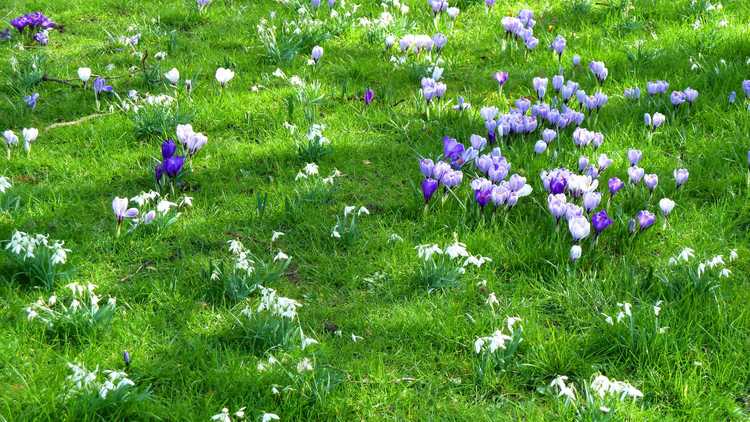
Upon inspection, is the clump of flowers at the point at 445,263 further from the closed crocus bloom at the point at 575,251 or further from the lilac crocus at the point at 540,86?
the lilac crocus at the point at 540,86

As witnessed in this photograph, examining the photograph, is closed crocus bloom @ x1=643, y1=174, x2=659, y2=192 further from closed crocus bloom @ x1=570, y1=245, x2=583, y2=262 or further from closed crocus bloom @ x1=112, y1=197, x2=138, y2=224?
closed crocus bloom @ x1=112, y1=197, x2=138, y2=224

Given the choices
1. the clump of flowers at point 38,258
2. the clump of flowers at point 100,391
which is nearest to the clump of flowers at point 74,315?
the clump of flowers at point 38,258

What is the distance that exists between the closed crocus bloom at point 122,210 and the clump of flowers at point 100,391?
1.29 metres

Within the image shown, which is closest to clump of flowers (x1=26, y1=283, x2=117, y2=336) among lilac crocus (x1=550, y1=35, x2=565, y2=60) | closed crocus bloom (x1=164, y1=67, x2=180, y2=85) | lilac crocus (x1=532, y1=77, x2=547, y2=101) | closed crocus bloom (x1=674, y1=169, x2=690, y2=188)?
closed crocus bloom (x1=164, y1=67, x2=180, y2=85)

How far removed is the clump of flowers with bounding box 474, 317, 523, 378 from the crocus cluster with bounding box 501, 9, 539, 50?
12.7ft

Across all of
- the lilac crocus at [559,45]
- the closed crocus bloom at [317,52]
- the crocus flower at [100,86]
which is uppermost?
the lilac crocus at [559,45]

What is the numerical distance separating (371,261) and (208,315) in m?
0.97

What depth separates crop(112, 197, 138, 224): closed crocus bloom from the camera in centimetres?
441

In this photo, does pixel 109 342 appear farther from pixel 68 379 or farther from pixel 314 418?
pixel 314 418

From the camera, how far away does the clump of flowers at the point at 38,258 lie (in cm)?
403

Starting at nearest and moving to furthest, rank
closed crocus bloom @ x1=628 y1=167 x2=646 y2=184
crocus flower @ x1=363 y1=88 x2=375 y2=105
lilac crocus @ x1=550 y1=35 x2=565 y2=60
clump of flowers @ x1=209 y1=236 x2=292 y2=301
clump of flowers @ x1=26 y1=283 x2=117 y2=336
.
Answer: clump of flowers @ x1=26 y1=283 x2=117 y2=336
clump of flowers @ x1=209 y1=236 x2=292 y2=301
closed crocus bloom @ x1=628 y1=167 x2=646 y2=184
crocus flower @ x1=363 y1=88 x2=375 y2=105
lilac crocus @ x1=550 y1=35 x2=565 y2=60

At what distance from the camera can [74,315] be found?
3666mm

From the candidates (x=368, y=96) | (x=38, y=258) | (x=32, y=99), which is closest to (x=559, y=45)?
(x=368, y=96)

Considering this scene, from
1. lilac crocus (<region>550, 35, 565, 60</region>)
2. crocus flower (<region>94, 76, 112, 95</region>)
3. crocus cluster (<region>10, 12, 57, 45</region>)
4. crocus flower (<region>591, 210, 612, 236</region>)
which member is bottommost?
crocus cluster (<region>10, 12, 57, 45</region>)
